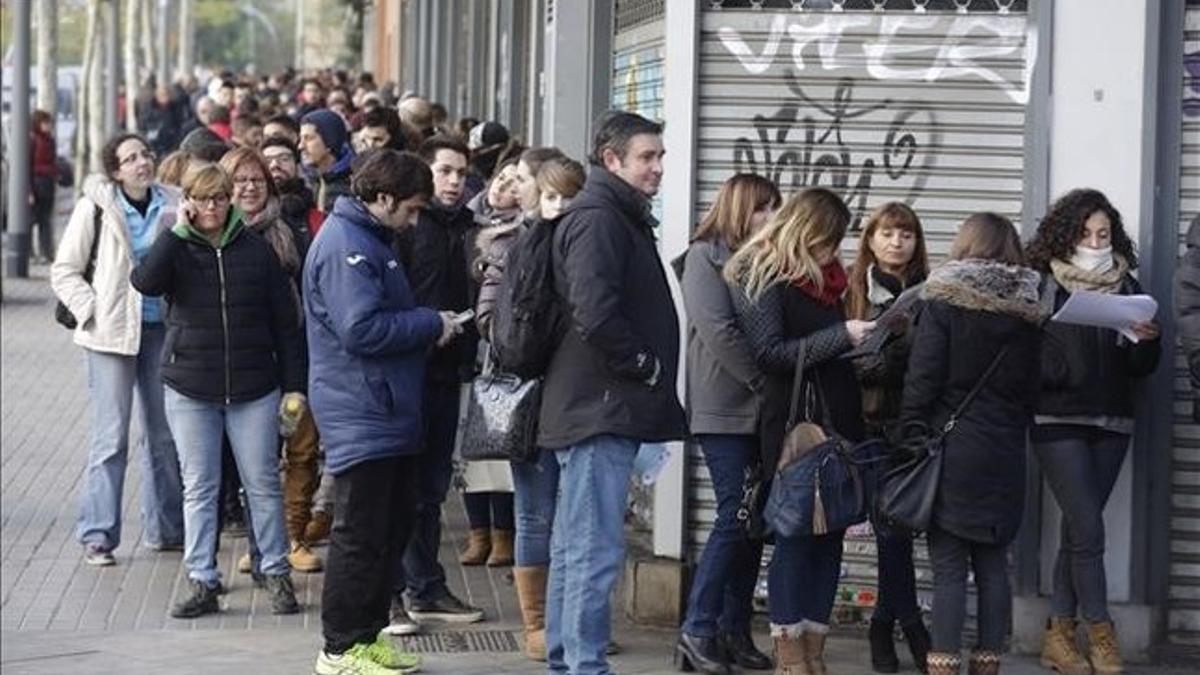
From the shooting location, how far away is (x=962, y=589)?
8.96 metres

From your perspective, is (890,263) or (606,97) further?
(606,97)

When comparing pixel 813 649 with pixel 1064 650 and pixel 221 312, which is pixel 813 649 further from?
pixel 221 312

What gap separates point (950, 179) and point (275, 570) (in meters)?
3.15

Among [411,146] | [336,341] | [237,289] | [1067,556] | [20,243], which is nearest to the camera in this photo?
[336,341]

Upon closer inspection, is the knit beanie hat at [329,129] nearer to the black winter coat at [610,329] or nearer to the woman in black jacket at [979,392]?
the black winter coat at [610,329]

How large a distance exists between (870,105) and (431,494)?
2.32 metres

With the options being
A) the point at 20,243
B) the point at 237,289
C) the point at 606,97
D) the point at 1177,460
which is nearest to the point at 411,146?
the point at 606,97

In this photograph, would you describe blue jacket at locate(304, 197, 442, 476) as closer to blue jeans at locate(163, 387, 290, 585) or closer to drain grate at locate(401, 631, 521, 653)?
drain grate at locate(401, 631, 521, 653)

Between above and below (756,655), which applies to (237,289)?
above

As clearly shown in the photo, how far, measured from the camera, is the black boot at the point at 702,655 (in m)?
9.45

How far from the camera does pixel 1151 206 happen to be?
9.82 m

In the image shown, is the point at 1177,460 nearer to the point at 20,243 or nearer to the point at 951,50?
the point at 951,50

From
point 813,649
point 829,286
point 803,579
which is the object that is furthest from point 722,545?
point 829,286

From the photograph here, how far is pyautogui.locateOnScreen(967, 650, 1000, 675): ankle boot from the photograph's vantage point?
29.4ft
